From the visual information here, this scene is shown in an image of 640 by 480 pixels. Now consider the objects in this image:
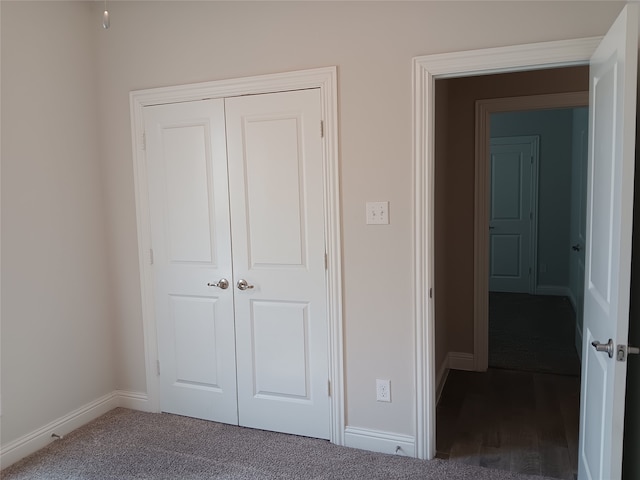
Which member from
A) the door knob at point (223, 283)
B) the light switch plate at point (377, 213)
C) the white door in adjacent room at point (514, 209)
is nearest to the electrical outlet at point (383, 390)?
the light switch plate at point (377, 213)

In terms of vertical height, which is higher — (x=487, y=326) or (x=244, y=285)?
(x=244, y=285)

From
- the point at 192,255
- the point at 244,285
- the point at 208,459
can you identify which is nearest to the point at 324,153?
the point at 244,285

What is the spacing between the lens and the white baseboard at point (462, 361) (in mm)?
3814

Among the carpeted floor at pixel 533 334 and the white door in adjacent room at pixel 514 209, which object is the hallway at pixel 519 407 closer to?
the carpeted floor at pixel 533 334

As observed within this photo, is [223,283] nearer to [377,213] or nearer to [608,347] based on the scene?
[377,213]

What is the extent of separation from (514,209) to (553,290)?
123cm

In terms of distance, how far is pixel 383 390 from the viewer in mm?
2576

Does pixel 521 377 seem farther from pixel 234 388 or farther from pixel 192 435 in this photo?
pixel 192 435

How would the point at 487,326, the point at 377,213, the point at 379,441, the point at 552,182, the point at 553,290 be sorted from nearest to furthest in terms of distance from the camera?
the point at 377,213
the point at 379,441
the point at 487,326
the point at 552,182
the point at 553,290

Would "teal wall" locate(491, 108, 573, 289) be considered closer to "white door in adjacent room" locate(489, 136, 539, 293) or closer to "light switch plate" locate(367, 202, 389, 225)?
"white door in adjacent room" locate(489, 136, 539, 293)

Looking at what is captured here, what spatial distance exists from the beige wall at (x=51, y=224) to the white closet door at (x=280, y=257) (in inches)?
39.4

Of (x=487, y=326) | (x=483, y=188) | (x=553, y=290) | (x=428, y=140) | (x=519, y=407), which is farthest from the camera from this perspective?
(x=553, y=290)

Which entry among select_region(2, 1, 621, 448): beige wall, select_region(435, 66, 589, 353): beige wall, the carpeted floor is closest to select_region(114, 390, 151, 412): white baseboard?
select_region(2, 1, 621, 448): beige wall

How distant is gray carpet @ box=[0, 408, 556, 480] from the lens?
2.40 m
